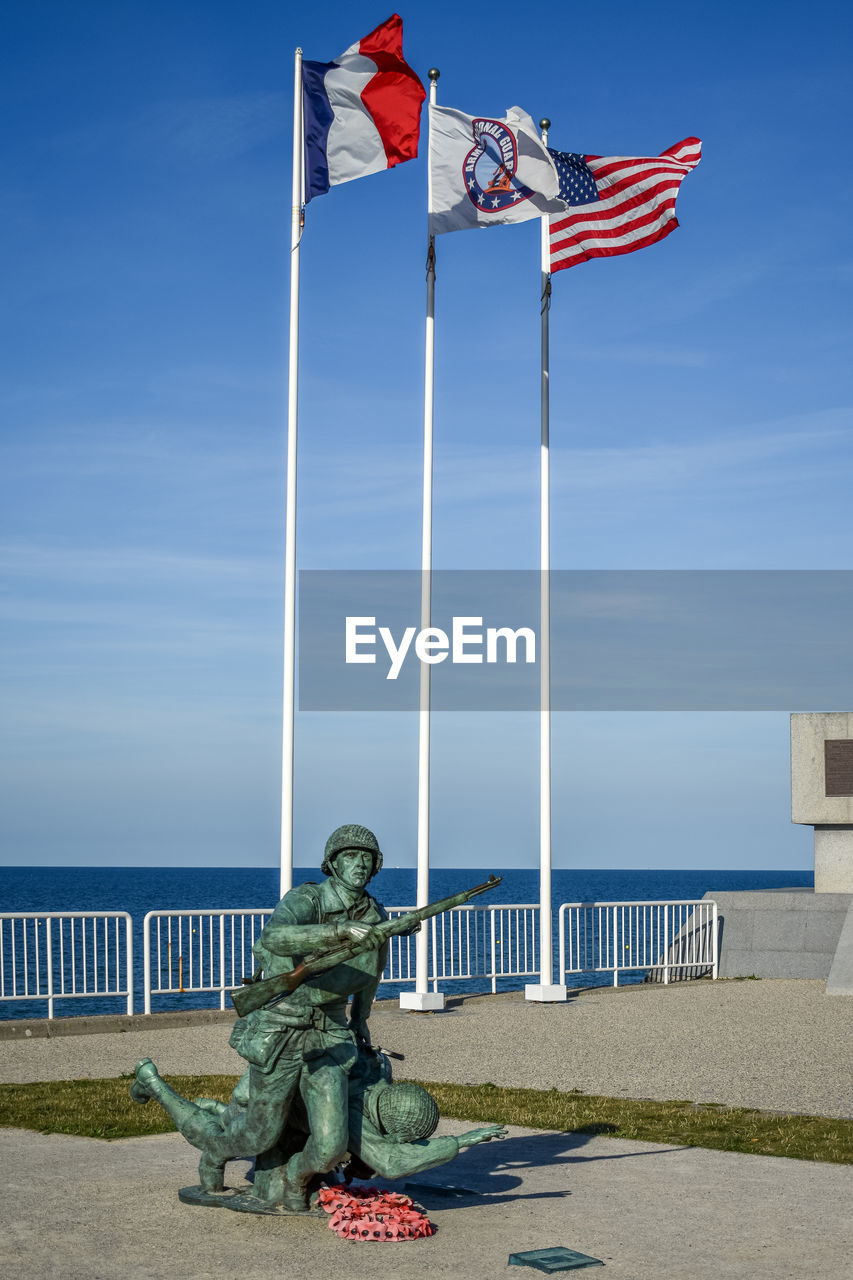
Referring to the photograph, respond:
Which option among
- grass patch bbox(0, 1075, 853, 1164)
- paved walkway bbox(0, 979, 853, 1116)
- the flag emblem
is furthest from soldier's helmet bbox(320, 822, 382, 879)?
the flag emblem

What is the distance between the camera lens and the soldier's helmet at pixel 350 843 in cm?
637

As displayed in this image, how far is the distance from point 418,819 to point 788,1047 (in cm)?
433

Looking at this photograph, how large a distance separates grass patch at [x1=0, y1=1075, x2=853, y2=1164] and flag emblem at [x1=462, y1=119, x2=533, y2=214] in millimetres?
9787

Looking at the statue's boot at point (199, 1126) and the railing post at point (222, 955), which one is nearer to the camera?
the statue's boot at point (199, 1126)

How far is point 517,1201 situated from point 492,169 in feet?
39.2

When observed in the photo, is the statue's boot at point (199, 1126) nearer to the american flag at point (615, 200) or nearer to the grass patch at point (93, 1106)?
the grass patch at point (93, 1106)

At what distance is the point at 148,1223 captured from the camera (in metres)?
6.23

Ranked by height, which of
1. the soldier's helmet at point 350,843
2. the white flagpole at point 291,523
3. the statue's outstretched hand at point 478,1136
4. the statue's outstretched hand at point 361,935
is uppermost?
the white flagpole at point 291,523

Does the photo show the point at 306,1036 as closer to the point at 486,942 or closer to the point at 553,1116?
the point at 553,1116

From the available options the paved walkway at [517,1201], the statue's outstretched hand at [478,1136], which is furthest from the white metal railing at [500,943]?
the statue's outstretched hand at [478,1136]

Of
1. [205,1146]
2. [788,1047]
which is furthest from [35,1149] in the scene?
[788,1047]

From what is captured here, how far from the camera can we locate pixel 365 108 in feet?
48.8

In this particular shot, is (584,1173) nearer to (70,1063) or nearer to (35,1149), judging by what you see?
(35,1149)

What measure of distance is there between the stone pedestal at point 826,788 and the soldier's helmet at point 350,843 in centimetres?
1451
